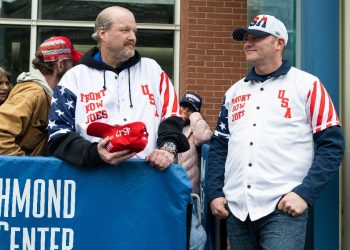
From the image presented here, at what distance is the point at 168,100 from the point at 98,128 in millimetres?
514

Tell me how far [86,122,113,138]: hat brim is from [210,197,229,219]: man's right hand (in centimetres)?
81

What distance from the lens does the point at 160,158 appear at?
3.69 meters

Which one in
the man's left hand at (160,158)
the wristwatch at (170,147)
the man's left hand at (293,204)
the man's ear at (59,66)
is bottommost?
the man's left hand at (293,204)

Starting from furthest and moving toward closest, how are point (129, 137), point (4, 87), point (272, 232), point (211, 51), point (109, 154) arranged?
point (211, 51)
point (4, 87)
point (272, 232)
point (109, 154)
point (129, 137)

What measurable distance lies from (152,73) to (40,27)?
5.45 m

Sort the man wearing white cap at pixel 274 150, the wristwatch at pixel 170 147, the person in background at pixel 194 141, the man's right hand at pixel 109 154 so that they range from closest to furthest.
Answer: the man's right hand at pixel 109 154 < the man wearing white cap at pixel 274 150 < the wristwatch at pixel 170 147 < the person in background at pixel 194 141

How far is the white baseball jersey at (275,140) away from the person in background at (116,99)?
0.38m

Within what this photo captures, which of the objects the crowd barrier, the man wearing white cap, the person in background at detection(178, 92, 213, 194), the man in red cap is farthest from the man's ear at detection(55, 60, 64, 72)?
the person in background at detection(178, 92, 213, 194)

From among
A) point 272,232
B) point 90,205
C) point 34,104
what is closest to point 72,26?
point 34,104

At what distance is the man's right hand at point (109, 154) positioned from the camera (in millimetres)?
3513

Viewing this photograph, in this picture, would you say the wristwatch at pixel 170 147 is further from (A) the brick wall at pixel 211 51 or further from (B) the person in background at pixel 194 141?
(A) the brick wall at pixel 211 51

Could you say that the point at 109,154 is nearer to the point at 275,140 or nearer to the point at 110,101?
the point at 110,101

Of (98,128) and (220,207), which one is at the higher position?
(98,128)

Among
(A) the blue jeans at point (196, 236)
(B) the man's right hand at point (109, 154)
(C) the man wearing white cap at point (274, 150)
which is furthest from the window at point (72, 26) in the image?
(B) the man's right hand at point (109, 154)
